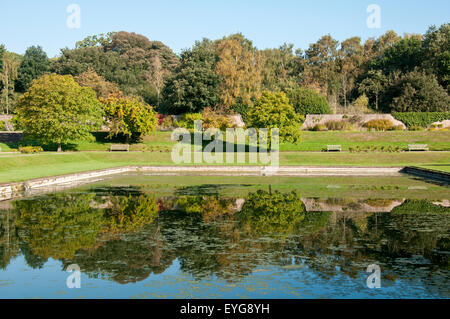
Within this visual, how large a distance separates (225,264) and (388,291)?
10.2 ft

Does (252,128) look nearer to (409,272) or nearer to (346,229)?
(346,229)

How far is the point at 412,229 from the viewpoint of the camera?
1275 centimetres

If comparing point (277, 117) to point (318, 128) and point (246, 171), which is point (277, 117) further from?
point (318, 128)

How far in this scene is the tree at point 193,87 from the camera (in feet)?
191

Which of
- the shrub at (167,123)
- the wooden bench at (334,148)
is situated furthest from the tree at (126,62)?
the wooden bench at (334,148)

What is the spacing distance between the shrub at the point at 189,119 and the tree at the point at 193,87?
1883 mm

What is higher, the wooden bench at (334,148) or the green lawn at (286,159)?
the wooden bench at (334,148)

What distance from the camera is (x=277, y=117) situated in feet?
134

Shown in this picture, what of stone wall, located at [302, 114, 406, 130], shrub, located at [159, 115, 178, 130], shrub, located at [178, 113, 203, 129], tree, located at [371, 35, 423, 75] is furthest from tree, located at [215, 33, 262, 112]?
tree, located at [371, 35, 423, 75]

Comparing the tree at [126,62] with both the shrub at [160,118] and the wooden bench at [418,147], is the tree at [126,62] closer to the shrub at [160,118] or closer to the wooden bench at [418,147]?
the shrub at [160,118]

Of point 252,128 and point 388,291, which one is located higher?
point 252,128

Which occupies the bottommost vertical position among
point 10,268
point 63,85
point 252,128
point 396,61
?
point 10,268

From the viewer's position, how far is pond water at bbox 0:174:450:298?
8.05 metres

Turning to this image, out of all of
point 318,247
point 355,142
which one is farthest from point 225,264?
point 355,142
